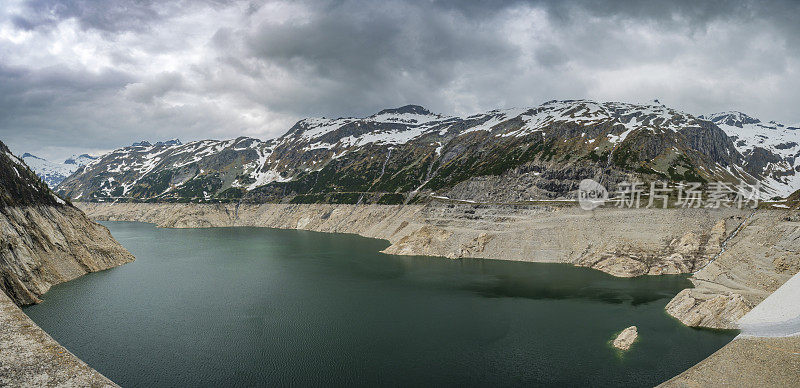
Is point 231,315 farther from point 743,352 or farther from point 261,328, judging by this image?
point 743,352

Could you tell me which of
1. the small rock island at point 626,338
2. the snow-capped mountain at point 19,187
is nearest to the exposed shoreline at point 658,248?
the small rock island at point 626,338

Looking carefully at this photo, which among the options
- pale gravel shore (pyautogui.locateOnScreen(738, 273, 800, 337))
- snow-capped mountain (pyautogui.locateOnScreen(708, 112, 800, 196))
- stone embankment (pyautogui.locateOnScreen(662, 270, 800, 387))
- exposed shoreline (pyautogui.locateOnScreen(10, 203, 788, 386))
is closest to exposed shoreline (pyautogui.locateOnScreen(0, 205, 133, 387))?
exposed shoreline (pyautogui.locateOnScreen(10, 203, 788, 386))

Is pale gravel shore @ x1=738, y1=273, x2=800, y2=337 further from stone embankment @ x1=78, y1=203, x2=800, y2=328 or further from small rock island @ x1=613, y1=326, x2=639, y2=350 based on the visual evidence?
small rock island @ x1=613, y1=326, x2=639, y2=350

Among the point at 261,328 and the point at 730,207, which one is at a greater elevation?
the point at 730,207

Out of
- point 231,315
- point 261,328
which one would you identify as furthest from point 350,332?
point 231,315

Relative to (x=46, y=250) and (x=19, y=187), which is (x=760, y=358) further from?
(x=19, y=187)
